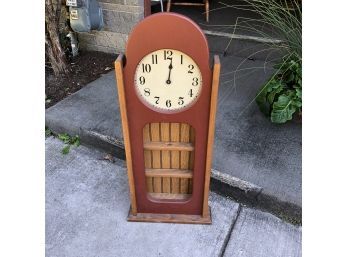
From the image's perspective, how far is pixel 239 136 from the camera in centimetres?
220

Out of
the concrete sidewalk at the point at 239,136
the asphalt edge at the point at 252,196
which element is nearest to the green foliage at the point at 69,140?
the concrete sidewalk at the point at 239,136

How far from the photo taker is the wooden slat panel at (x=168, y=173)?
1688mm

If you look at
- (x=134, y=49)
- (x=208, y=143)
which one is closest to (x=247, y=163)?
(x=208, y=143)

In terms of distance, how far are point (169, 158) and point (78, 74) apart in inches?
72.9

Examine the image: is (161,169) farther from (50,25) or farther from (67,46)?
(67,46)

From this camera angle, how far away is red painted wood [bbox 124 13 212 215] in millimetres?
1252

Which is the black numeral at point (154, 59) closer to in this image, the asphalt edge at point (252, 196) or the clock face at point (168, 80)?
the clock face at point (168, 80)

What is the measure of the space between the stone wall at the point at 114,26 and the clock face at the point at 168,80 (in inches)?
75.6

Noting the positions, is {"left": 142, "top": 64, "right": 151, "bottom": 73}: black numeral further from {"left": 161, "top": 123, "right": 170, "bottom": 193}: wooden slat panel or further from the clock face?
{"left": 161, "top": 123, "right": 170, "bottom": 193}: wooden slat panel

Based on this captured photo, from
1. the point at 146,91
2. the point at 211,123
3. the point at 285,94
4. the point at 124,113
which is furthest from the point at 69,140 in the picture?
the point at 285,94

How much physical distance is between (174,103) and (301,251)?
3.33 feet

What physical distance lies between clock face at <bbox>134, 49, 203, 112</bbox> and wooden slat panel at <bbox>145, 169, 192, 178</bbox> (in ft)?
1.29

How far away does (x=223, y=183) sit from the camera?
193cm

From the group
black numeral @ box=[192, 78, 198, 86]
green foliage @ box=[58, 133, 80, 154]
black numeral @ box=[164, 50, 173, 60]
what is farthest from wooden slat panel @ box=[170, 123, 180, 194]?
green foliage @ box=[58, 133, 80, 154]
